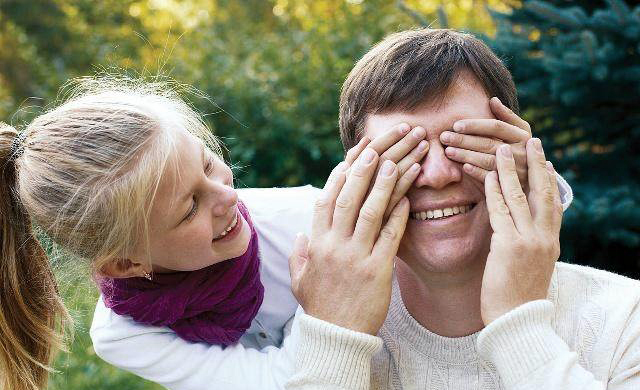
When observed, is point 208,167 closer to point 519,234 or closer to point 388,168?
point 388,168

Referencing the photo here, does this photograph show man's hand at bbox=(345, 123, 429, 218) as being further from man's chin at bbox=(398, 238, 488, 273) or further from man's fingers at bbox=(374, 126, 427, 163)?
man's chin at bbox=(398, 238, 488, 273)

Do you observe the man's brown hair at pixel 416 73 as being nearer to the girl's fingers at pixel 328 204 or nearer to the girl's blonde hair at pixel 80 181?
the girl's fingers at pixel 328 204

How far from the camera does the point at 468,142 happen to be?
2.39m

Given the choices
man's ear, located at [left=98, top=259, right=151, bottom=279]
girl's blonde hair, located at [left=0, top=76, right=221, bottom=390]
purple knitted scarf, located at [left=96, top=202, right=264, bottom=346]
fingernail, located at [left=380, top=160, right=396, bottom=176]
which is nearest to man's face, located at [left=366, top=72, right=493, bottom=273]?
fingernail, located at [left=380, top=160, right=396, bottom=176]

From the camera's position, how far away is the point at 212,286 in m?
2.76

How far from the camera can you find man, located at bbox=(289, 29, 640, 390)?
2.28m

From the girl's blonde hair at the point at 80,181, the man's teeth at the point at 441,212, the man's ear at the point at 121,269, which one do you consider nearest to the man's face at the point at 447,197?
the man's teeth at the point at 441,212

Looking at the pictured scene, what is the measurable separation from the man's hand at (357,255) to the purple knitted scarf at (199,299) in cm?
38

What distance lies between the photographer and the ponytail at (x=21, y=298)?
2666 mm

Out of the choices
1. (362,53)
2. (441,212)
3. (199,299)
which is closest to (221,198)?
(199,299)

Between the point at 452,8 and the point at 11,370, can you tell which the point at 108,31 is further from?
the point at 11,370

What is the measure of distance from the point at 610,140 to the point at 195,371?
3.53 meters

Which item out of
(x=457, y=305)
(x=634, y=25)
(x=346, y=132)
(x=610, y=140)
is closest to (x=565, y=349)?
(x=457, y=305)

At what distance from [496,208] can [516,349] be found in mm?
430
